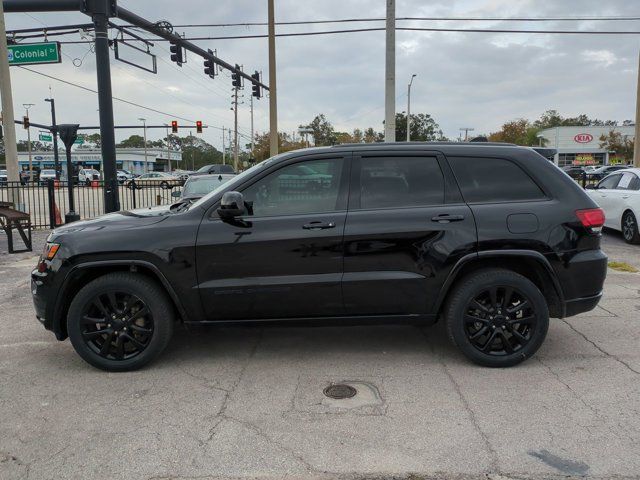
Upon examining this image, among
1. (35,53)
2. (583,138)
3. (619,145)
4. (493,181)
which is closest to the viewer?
(493,181)

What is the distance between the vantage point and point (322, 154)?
14.2 feet

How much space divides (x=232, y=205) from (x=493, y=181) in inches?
84.5

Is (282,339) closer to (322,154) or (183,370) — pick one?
(183,370)

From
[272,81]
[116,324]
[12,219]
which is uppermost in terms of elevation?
[272,81]

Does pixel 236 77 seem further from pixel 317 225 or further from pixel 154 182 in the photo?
pixel 317 225

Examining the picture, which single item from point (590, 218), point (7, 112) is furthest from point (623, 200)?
point (7, 112)

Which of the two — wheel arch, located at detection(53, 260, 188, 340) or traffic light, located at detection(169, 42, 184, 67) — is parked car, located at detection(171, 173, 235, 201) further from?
traffic light, located at detection(169, 42, 184, 67)

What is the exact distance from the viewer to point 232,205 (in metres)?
3.98

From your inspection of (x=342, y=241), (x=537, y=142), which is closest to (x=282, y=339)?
(x=342, y=241)

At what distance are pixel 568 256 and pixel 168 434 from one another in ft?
10.7

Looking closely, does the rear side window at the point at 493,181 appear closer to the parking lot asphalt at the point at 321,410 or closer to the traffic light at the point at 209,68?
the parking lot asphalt at the point at 321,410

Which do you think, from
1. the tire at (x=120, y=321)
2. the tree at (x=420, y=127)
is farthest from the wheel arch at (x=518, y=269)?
the tree at (x=420, y=127)

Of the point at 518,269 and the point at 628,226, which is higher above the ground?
the point at 518,269

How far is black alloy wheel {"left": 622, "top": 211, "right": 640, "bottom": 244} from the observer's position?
10469 mm
